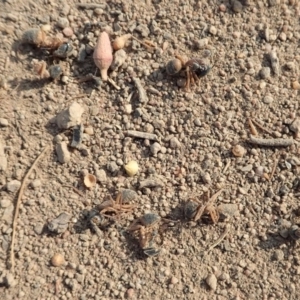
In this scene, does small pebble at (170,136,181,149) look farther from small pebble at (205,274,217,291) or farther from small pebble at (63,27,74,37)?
small pebble at (63,27,74,37)

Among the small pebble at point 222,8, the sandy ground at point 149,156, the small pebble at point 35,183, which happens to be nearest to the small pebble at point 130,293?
the sandy ground at point 149,156

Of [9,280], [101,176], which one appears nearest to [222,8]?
[101,176]

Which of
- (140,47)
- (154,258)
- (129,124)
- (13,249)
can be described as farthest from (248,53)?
(13,249)

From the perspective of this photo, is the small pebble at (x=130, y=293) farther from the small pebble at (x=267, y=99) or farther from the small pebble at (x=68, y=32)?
the small pebble at (x=68, y=32)

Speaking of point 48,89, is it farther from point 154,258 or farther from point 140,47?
point 154,258

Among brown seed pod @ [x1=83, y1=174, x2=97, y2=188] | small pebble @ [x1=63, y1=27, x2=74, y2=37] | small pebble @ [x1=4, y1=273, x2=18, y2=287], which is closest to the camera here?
small pebble @ [x1=4, y1=273, x2=18, y2=287]

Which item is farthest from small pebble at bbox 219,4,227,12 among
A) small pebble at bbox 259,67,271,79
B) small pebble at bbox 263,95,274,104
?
small pebble at bbox 263,95,274,104

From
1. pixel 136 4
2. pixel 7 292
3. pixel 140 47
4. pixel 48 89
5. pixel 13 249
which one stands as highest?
pixel 136 4
